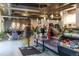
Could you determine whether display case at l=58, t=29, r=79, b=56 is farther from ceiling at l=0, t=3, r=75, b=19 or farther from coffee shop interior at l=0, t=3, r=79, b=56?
ceiling at l=0, t=3, r=75, b=19

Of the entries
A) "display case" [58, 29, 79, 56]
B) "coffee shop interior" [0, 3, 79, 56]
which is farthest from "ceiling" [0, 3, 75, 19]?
"display case" [58, 29, 79, 56]

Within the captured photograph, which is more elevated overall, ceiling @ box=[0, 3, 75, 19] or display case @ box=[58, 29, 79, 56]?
ceiling @ box=[0, 3, 75, 19]

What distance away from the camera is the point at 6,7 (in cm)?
300

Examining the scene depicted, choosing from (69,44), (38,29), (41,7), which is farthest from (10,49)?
(69,44)

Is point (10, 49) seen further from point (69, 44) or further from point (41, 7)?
point (69, 44)

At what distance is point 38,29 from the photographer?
10.1 feet

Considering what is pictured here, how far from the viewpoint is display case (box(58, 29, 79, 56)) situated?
298 cm

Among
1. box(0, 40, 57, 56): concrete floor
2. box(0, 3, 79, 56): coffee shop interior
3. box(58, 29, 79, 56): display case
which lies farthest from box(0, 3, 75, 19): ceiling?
box(0, 40, 57, 56): concrete floor

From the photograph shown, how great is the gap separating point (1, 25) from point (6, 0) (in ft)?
1.31

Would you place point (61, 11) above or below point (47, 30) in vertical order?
above

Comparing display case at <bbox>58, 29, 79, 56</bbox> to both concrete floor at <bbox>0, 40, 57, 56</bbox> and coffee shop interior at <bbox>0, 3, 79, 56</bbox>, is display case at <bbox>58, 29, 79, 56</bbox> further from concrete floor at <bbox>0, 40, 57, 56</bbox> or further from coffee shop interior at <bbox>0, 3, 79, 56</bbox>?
concrete floor at <bbox>0, 40, 57, 56</bbox>

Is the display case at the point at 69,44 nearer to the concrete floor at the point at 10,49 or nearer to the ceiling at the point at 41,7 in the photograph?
the concrete floor at the point at 10,49

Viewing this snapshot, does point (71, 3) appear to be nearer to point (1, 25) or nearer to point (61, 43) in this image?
point (61, 43)

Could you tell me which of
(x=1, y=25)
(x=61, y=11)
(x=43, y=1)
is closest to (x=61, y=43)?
(x=61, y=11)
